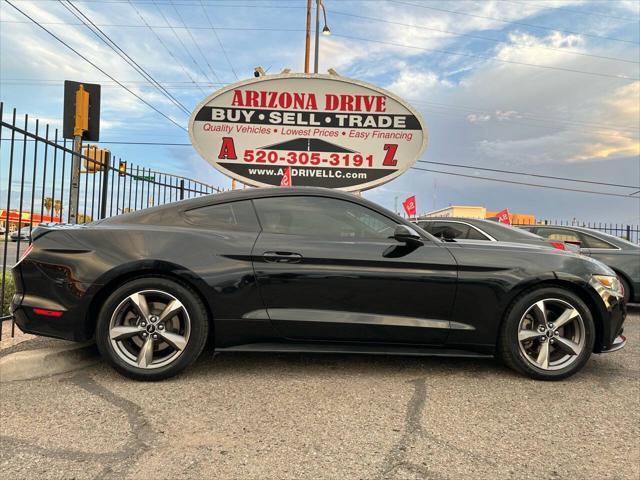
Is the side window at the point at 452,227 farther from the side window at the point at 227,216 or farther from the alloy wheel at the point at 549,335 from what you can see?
the side window at the point at 227,216

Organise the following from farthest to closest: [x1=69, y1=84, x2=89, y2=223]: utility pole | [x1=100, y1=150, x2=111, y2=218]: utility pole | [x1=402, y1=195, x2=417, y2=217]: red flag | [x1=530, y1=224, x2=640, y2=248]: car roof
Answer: [x1=402, y1=195, x2=417, y2=217]: red flag → [x1=530, y1=224, x2=640, y2=248]: car roof → [x1=100, y1=150, x2=111, y2=218]: utility pole → [x1=69, y1=84, x2=89, y2=223]: utility pole

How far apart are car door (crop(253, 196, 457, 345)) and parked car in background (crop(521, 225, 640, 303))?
4966 mm

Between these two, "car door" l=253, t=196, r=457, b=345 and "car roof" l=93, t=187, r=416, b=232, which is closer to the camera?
"car door" l=253, t=196, r=457, b=345

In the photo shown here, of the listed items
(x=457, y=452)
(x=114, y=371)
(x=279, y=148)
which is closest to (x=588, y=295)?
(x=457, y=452)

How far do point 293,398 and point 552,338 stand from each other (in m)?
1.97

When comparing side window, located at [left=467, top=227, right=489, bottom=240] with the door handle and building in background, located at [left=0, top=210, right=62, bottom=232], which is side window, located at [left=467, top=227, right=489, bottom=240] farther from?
building in background, located at [left=0, top=210, right=62, bottom=232]

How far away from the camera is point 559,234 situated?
25.7ft

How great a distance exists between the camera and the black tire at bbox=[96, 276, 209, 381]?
3.16 m

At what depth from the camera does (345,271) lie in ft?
10.6

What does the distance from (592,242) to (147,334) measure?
23.3 feet

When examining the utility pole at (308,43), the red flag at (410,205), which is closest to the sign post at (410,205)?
the red flag at (410,205)

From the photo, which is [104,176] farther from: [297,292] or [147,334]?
[297,292]

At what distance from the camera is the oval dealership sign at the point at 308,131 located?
862 centimetres

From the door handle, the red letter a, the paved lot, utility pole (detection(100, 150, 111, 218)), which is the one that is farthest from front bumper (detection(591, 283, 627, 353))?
the red letter a
